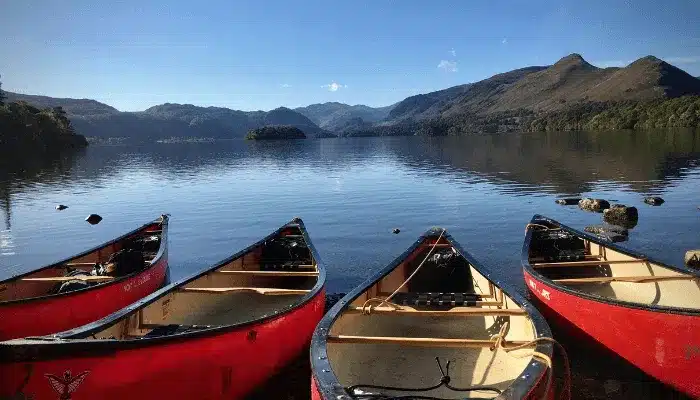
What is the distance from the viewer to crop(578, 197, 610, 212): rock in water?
28.5 m

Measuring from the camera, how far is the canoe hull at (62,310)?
10.2 m

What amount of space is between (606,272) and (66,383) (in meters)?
13.7

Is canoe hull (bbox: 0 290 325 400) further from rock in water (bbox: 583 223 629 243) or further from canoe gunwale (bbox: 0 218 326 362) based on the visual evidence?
rock in water (bbox: 583 223 629 243)

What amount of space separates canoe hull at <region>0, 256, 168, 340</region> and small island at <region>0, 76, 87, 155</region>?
124 metres

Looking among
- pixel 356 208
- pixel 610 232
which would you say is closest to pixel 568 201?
pixel 610 232

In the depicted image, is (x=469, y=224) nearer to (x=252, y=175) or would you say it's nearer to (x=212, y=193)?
(x=212, y=193)

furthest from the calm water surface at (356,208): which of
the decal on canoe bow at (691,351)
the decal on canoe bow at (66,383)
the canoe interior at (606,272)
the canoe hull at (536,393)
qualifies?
the decal on canoe bow at (66,383)

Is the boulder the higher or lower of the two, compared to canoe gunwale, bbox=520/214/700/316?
lower

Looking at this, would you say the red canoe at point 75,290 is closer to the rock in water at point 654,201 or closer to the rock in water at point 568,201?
the rock in water at point 568,201

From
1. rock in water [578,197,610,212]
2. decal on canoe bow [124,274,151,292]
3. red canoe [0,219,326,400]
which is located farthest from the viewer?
rock in water [578,197,610,212]

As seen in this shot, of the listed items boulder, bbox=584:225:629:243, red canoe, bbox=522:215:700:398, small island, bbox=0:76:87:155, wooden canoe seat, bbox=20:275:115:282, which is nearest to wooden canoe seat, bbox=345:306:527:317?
red canoe, bbox=522:215:700:398

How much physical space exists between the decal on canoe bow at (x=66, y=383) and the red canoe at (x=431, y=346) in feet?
10.5

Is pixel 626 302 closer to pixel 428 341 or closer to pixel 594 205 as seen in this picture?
pixel 428 341

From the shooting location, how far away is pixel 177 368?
7430 millimetres
